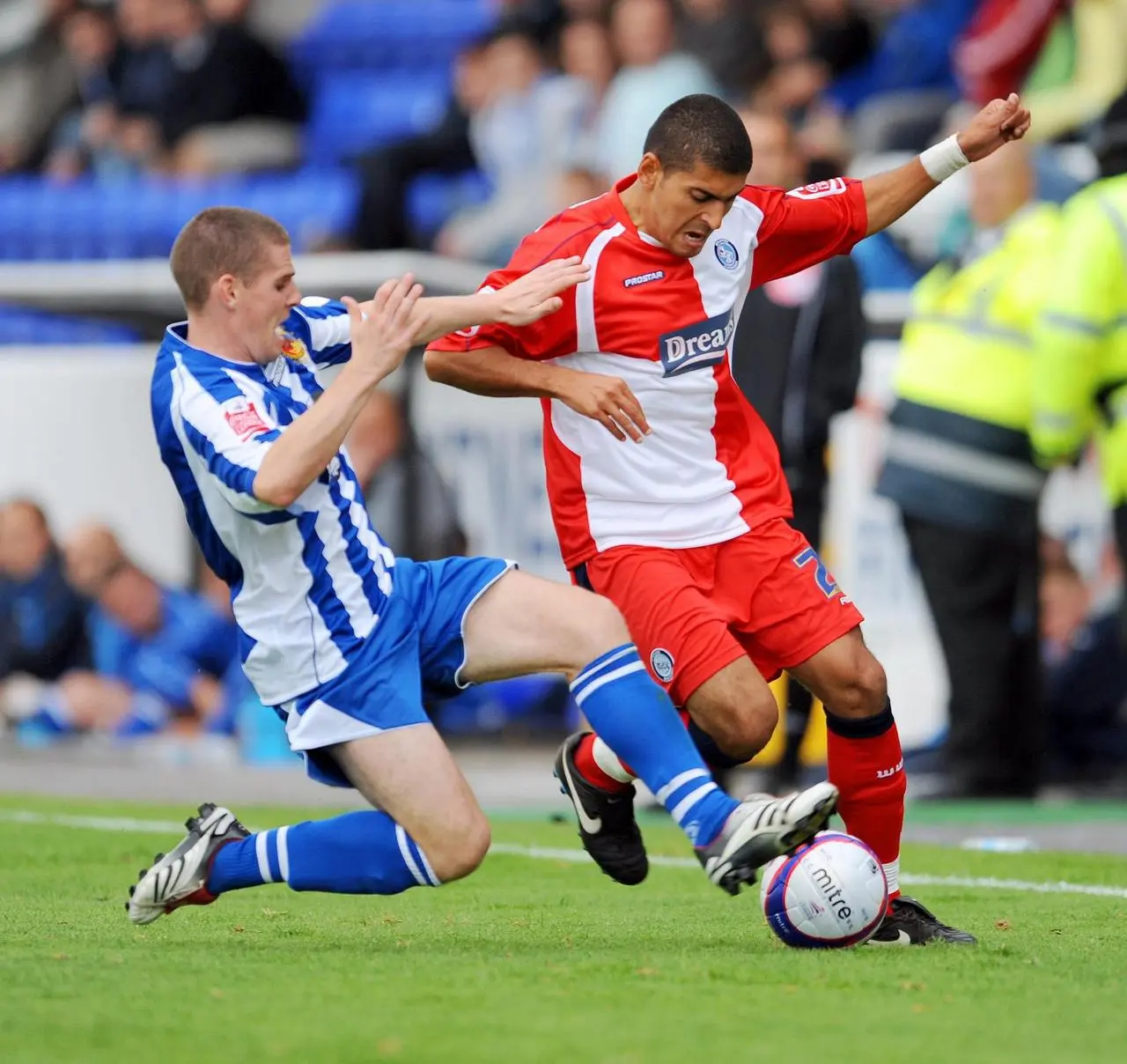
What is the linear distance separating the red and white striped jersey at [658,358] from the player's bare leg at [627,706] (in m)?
0.62

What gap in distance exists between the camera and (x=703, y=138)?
5719mm

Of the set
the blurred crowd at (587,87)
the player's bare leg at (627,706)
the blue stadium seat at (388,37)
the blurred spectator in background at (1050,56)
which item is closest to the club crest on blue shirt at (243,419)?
the player's bare leg at (627,706)

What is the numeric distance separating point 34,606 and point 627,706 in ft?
28.9

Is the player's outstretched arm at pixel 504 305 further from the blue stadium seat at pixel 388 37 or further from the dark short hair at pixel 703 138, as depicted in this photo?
the blue stadium seat at pixel 388 37

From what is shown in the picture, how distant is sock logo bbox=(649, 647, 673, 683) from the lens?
5840 millimetres

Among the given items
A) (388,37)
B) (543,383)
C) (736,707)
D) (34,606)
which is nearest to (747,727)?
(736,707)

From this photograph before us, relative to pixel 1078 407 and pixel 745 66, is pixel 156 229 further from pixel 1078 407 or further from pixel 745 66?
pixel 1078 407

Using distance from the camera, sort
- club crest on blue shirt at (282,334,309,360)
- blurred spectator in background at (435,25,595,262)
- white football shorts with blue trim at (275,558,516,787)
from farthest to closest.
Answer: blurred spectator in background at (435,25,595,262) < club crest on blue shirt at (282,334,309,360) < white football shorts with blue trim at (275,558,516,787)

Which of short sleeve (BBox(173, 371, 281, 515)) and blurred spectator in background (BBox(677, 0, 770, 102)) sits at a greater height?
blurred spectator in background (BBox(677, 0, 770, 102))

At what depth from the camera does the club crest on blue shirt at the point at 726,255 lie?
6047mm

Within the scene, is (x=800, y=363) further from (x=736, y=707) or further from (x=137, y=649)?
(x=137, y=649)

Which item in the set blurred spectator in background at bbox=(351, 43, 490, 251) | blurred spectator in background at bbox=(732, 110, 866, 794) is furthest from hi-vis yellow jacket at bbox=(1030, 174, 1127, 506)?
blurred spectator in background at bbox=(351, 43, 490, 251)

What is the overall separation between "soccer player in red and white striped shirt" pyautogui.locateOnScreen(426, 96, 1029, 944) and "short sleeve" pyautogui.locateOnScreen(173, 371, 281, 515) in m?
0.84

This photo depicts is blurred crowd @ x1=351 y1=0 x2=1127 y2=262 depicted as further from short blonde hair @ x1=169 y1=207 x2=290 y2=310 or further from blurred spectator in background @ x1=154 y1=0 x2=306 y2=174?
short blonde hair @ x1=169 y1=207 x2=290 y2=310
